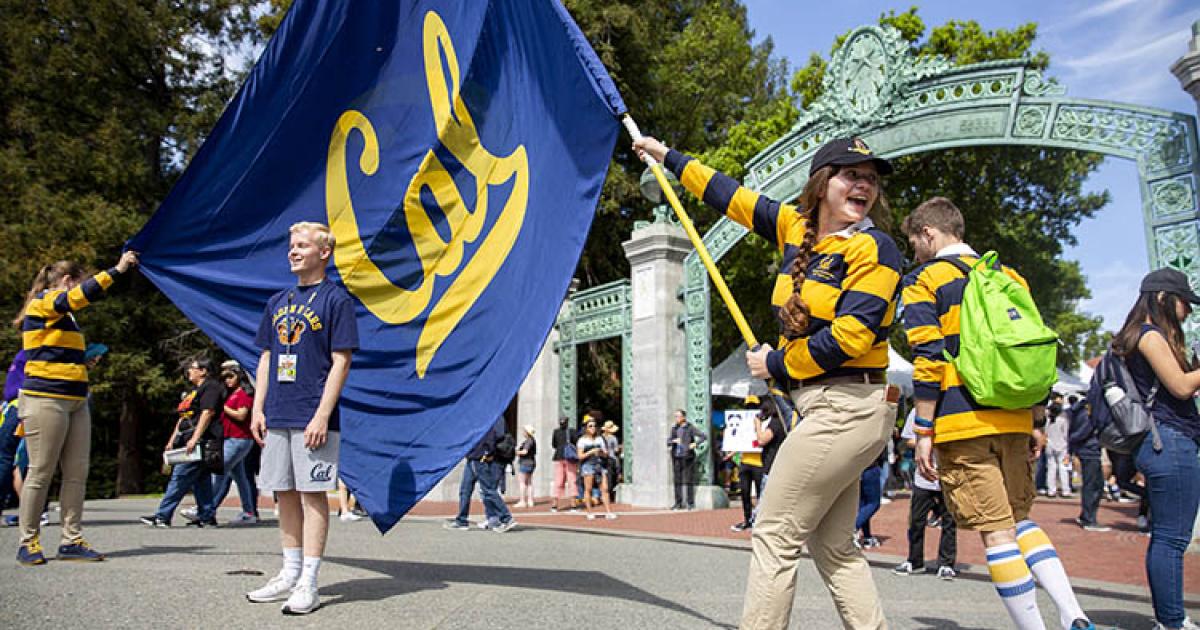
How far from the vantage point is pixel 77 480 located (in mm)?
6062

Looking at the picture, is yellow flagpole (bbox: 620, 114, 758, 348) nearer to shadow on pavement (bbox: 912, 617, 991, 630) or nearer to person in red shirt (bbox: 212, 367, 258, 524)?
shadow on pavement (bbox: 912, 617, 991, 630)

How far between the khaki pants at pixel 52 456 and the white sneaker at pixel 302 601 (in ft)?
8.70

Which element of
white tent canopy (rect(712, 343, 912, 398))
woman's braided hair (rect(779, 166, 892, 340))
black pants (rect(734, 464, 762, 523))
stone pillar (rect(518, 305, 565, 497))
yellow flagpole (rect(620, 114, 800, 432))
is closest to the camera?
woman's braided hair (rect(779, 166, 892, 340))

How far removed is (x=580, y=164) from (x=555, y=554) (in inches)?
148

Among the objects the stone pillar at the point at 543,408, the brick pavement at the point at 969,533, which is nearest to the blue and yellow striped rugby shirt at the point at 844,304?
the brick pavement at the point at 969,533

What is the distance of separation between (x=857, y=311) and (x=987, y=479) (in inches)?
46.7

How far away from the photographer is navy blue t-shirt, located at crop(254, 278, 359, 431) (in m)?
4.56

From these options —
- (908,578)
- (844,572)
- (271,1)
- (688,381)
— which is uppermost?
(271,1)

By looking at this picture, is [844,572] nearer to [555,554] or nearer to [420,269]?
[420,269]

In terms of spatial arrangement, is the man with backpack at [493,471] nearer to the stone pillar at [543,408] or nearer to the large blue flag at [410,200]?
the large blue flag at [410,200]

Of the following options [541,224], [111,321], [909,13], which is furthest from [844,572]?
[909,13]

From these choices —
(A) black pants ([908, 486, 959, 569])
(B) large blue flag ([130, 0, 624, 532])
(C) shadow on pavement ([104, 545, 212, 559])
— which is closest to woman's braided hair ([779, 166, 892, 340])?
(B) large blue flag ([130, 0, 624, 532])

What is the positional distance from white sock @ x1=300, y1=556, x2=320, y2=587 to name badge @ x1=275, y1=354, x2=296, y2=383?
3.00ft

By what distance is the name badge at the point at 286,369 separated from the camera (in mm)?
4594
